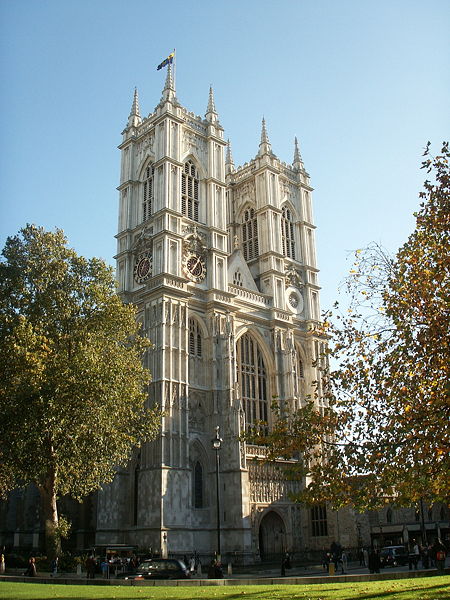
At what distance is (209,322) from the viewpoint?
4491 cm

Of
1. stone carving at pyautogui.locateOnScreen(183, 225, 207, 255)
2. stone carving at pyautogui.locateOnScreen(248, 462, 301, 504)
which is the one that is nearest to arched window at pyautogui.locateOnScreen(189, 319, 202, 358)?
stone carving at pyautogui.locateOnScreen(183, 225, 207, 255)

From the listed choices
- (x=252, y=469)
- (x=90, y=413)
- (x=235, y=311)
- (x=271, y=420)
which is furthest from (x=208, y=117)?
(x=90, y=413)

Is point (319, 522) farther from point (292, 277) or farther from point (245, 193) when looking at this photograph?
point (245, 193)

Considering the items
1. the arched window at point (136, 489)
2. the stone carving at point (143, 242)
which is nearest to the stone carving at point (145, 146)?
the stone carving at point (143, 242)

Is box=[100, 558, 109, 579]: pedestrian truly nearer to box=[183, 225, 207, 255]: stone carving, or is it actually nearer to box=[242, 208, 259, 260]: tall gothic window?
box=[183, 225, 207, 255]: stone carving

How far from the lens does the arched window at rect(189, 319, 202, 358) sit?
44125 millimetres

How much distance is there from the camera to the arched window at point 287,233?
5560 centimetres

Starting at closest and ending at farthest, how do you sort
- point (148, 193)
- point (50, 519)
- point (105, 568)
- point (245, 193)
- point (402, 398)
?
1. point (402, 398)
2. point (50, 519)
3. point (105, 568)
4. point (148, 193)
5. point (245, 193)

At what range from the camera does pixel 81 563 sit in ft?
93.7

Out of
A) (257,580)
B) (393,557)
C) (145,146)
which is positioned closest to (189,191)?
(145,146)

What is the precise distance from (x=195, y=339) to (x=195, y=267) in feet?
18.4

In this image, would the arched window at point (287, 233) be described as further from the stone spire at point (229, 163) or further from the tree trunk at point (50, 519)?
the tree trunk at point (50, 519)

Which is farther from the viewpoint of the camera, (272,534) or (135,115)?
(135,115)

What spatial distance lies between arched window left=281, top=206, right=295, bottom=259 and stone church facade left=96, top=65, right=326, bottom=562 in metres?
0.13
